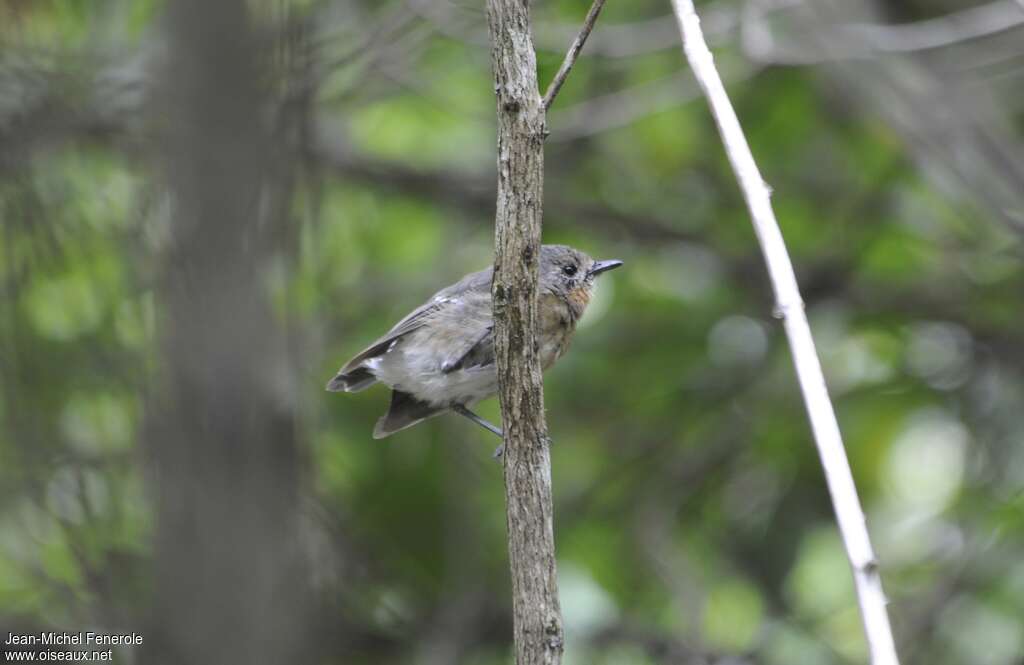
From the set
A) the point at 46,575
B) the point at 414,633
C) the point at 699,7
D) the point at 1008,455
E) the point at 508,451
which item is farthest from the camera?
the point at 699,7

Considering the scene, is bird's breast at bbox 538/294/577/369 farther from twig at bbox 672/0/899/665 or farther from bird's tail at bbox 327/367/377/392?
twig at bbox 672/0/899/665

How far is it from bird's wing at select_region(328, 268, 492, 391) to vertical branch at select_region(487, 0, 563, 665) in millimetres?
1786

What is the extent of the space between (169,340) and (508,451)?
161cm

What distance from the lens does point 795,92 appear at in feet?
22.5

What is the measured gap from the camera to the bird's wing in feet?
16.0

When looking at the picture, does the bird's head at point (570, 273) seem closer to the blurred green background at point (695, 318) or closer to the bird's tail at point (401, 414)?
the bird's tail at point (401, 414)

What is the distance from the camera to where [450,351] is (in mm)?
4758

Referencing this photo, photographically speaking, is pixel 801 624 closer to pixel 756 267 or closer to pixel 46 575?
pixel 756 267

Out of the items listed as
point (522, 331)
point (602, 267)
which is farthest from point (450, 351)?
point (522, 331)

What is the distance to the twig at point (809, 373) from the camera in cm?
178

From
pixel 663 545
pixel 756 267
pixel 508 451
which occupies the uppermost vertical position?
pixel 756 267

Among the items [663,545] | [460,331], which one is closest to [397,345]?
[460,331]

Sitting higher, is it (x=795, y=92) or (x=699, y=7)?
(x=699, y=7)

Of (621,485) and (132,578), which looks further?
(621,485)
